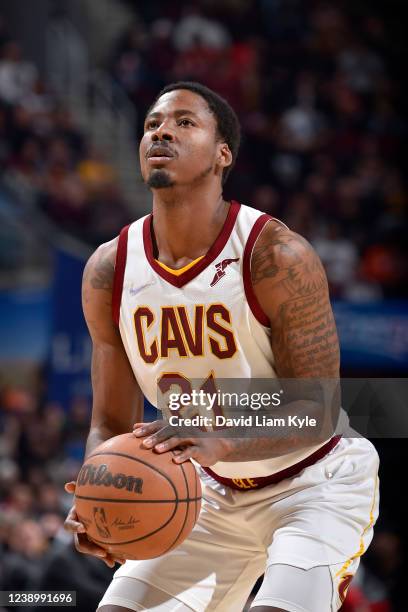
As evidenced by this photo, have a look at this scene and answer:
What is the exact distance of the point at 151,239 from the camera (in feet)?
11.9

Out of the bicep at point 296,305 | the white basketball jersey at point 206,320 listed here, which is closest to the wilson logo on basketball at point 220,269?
the white basketball jersey at point 206,320

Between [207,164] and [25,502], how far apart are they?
405 cm

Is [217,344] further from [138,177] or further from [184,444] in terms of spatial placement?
[138,177]

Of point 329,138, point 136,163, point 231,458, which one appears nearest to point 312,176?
point 329,138

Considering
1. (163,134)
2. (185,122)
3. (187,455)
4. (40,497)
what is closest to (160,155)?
(163,134)

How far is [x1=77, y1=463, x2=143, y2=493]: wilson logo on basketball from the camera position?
2990 mm

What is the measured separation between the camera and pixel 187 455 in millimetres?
2965

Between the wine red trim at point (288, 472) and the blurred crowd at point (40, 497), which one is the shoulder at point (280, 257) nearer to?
the wine red trim at point (288, 472)

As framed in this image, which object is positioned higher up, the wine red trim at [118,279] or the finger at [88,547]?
the wine red trim at [118,279]

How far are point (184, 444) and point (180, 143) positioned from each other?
3.54 ft

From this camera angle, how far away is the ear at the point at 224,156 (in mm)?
3613

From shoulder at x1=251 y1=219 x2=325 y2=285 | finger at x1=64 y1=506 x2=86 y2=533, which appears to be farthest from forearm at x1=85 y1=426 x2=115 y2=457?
shoulder at x1=251 y1=219 x2=325 y2=285

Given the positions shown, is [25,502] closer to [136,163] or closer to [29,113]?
[29,113]

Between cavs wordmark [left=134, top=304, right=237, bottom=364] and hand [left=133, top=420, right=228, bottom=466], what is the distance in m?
0.48
